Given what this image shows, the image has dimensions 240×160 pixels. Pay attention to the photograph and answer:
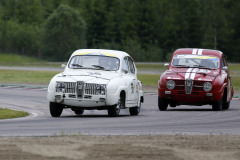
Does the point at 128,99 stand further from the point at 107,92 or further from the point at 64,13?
the point at 64,13

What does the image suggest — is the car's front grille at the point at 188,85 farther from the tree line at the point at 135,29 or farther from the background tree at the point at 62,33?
the background tree at the point at 62,33

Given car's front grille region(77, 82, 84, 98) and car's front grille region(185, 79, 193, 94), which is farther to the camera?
car's front grille region(185, 79, 193, 94)

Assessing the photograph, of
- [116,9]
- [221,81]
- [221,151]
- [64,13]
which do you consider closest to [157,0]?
[116,9]

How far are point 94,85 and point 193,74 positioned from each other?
14.8ft

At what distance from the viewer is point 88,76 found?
15.9m

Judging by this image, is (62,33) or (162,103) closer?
(162,103)

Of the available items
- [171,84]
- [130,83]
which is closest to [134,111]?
Result: [130,83]

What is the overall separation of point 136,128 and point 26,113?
521 centimetres

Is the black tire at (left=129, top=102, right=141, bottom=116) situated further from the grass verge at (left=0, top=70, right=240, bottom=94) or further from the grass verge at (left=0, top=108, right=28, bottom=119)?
the grass verge at (left=0, top=70, right=240, bottom=94)

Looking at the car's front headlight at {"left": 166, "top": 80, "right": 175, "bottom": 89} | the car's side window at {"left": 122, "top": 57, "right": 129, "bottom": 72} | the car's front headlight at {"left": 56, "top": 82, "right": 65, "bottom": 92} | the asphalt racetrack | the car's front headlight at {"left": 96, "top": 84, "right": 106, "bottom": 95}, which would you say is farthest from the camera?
the car's front headlight at {"left": 166, "top": 80, "right": 175, "bottom": 89}

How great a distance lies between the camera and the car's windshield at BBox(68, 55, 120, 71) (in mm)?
16906

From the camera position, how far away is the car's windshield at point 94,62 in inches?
666

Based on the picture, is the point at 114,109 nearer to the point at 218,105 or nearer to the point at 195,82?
the point at 195,82

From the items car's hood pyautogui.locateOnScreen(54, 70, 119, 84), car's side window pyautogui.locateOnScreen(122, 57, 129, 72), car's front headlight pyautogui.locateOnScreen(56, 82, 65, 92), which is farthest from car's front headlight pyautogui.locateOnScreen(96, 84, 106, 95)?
car's side window pyautogui.locateOnScreen(122, 57, 129, 72)
